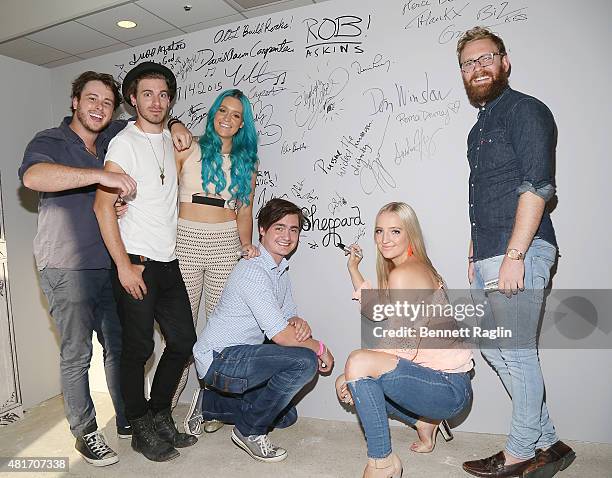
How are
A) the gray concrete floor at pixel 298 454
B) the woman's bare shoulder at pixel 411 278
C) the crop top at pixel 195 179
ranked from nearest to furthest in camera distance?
1. the woman's bare shoulder at pixel 411 278
2. the gray concrete floor at pixel 298 454
3. the crop top at pixel 195 179

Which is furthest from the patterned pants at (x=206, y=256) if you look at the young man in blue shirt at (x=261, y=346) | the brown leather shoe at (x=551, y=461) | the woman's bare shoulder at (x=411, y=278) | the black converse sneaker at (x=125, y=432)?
the brown leather shoe at (x=551, y=461)

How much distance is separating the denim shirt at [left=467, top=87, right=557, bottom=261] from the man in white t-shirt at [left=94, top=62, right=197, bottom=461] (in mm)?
1404

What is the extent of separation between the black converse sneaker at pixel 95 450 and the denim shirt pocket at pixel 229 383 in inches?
23.7

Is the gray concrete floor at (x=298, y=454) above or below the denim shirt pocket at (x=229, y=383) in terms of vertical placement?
below

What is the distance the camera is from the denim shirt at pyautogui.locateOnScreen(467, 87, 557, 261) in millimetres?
1826

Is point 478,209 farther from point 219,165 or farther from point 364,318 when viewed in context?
point 219,165

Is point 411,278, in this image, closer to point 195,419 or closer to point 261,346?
point 261,346

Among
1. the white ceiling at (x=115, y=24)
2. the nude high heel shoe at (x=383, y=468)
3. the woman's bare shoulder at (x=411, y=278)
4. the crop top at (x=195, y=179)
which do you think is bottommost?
the nude high heel shoe at (x=383, y=468)

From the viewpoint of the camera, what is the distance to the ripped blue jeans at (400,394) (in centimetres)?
193

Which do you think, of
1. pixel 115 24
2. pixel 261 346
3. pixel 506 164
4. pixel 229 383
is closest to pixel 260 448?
pixel 229 383

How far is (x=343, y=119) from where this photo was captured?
257 cm

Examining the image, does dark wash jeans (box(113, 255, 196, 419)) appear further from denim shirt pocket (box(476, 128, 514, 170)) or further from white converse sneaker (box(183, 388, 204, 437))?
denim shirt pocket (box(476, 128, 514, 170))

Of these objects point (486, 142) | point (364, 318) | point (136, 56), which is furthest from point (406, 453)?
point (136, 56)

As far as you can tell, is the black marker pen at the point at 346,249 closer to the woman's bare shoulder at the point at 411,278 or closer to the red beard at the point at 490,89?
the woman's bare shoulder at the point at 411,278
